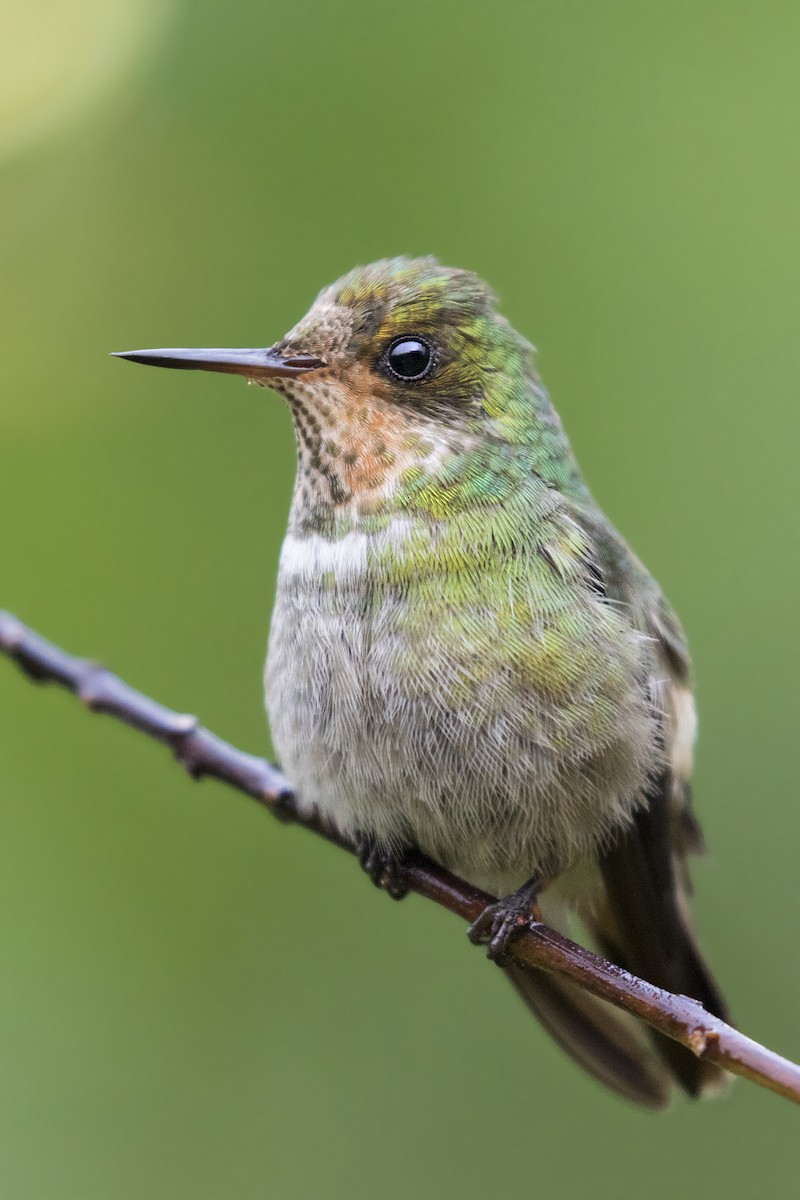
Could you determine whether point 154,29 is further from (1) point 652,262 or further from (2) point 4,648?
(2) point 4,648

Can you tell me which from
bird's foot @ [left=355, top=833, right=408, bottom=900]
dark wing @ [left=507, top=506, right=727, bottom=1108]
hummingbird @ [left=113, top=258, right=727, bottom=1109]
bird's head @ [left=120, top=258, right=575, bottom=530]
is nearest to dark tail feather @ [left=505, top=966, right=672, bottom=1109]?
dark wing @ [left=507, top=506, right=727, bottom=1108]

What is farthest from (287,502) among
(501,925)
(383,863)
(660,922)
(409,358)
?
(501,925)

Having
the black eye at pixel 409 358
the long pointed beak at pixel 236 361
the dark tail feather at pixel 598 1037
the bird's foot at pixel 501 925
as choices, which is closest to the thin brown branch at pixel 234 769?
the bird's foot at pixel 501 925

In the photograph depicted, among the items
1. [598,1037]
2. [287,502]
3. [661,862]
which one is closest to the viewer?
[661,862]

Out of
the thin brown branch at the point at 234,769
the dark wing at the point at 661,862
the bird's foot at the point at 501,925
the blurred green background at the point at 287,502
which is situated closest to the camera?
the thin brown branch at the point at 234,769

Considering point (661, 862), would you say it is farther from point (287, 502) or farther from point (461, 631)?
point (287, 502)

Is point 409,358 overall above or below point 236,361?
above

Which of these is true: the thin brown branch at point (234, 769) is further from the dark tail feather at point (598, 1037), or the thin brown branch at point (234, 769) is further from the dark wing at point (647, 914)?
the dark tail feather at point (598, 1037)
